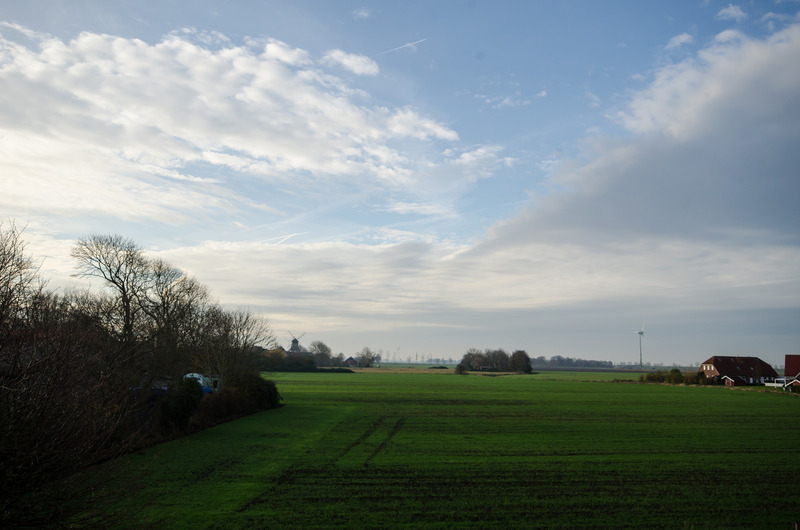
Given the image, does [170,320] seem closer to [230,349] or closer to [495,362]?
[230,349]

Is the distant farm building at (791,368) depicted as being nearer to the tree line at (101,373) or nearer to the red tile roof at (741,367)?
the red tile roof at (741,367)

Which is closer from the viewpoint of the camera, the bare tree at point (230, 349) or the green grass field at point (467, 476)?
the green grass field at point (467, 476)

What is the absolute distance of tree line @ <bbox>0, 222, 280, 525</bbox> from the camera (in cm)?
659

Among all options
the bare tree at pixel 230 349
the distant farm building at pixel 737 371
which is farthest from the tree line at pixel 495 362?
the bare tree at pixel 230 349

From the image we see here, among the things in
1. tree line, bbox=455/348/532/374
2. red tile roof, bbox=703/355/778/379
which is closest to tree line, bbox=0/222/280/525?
red tile roof, bbox=703/355/778/379

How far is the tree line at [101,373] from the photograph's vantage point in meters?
6.59

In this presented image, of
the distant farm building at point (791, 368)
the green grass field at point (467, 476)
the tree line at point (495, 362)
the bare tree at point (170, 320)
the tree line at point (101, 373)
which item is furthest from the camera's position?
the tree line at point (495, 362)

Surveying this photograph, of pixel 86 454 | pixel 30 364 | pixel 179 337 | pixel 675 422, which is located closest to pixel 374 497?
pixel 86 454

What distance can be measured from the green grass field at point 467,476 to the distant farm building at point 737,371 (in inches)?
2812

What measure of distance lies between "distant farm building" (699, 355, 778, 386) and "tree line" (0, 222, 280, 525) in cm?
8679

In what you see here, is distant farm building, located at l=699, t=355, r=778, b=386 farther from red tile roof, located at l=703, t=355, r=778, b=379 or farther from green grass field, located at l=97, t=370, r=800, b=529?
green grass field, located at l=97, t=370, r=800, b=529

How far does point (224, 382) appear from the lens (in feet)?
124

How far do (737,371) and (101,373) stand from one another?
371 ft

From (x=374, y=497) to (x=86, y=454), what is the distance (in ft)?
28.1
